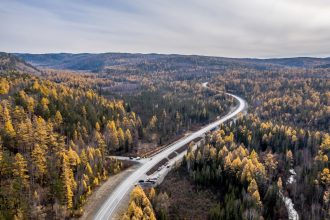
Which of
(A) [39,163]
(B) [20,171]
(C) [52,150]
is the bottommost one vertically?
(C) [52,150]

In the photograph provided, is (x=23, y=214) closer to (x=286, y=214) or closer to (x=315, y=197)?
(x=286, y=214)

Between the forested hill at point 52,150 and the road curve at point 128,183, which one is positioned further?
the road curve at point 128,183

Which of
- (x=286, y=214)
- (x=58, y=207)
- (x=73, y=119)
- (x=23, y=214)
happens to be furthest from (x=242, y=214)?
(x=73, y=119)

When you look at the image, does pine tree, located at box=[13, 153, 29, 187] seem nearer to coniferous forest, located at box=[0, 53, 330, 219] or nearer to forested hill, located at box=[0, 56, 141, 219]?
forested hill, located at box=[0, 56, 141, 219]

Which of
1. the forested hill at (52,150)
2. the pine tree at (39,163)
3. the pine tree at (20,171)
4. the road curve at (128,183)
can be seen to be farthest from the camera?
the pine tree at (39,163)

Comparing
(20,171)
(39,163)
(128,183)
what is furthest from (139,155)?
(20,171)

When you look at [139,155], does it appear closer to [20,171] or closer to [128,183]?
[128,183]

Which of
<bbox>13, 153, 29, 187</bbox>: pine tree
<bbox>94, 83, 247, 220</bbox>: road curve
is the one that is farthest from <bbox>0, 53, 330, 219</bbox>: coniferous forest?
<bbox>94, 83, 247, 220</bbox>: road curve

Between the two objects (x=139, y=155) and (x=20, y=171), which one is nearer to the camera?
(x=20, y=171)

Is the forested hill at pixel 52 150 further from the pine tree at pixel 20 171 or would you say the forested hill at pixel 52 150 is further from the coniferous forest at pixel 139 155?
the coniferous forest at pixel 139 155

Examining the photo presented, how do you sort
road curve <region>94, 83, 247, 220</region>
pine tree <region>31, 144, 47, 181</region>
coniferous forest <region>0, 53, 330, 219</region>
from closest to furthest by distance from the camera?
coniferous forest <region>0, 53, 330, 219</region> → road curve <region>94, 83, 247, 220</region> → pine tree <region>31, 144, 47, 181</region>

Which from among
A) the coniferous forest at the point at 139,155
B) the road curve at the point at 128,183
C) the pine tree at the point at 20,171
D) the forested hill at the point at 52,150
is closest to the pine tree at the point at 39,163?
the forested hill at the point at 52,150
